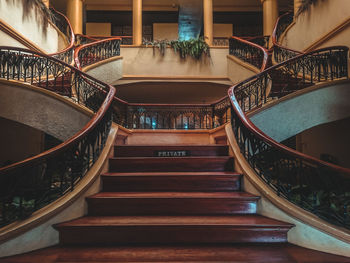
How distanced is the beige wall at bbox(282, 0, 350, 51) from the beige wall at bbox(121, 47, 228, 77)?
2.28 metres

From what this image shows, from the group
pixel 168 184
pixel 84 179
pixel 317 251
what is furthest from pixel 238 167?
pixel 84 179

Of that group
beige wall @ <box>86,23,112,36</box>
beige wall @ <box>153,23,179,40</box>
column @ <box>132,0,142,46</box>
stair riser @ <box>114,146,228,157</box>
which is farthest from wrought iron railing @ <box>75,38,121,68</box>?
beige wall @ <box>86,23,112,36</box>

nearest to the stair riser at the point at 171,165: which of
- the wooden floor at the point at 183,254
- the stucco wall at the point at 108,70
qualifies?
the wooden floor at the point at 183,254

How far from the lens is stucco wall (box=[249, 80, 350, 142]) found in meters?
4.53

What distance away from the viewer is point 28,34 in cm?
640

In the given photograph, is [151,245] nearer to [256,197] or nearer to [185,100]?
[256,197]

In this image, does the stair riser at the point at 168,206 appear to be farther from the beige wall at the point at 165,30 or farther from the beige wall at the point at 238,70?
the beige wall at the point at 165,30

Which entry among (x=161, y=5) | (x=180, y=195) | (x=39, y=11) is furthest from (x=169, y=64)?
(x=180, y=195)

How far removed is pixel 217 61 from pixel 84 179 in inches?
293

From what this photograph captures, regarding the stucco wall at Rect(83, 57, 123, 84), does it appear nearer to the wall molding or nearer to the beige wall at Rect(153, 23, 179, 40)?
the wall molding

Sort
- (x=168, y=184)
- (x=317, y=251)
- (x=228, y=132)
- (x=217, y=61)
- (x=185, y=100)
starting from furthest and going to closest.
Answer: (x=185, y=100) < (x=217, y=61) < (x=228, y=132) < (x=168, y=184) < (x=317, y=251)

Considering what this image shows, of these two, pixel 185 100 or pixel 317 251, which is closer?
pixel 317 251

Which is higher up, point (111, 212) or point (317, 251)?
point (111, 212)

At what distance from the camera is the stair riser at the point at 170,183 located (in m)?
3.09
